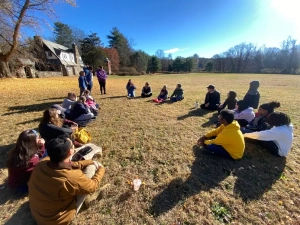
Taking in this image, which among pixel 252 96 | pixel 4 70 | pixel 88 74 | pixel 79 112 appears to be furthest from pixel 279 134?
pixel 4 70

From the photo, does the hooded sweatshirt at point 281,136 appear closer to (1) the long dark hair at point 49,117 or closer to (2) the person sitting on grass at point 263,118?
(2) the person sitting on grass at point 263,118

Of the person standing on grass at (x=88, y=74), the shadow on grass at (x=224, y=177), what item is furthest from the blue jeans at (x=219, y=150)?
the person standing on grass at (x=88, y=74)

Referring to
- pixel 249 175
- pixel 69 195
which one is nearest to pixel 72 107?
pixel 69 195

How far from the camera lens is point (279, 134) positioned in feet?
10.7

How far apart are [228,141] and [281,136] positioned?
4.07ft

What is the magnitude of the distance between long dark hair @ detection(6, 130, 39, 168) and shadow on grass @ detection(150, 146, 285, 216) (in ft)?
7.09

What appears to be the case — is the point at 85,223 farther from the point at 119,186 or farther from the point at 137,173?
the point at 137,173

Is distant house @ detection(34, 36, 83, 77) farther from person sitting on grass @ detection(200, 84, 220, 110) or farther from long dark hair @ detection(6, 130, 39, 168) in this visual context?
long dark hair @ detection(6, 130, 39, 168)

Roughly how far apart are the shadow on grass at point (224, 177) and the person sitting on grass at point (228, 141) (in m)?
0.22

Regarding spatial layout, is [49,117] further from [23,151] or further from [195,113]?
[195,113]

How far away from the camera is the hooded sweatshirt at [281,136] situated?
3227 millimetres

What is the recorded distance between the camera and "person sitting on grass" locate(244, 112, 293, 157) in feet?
10.5

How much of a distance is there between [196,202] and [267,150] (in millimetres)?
2652

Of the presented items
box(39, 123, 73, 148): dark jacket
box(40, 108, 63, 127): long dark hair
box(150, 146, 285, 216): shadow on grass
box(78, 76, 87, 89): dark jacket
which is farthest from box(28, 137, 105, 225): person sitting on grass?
box(78, 76, 87, 89): dark jacket
